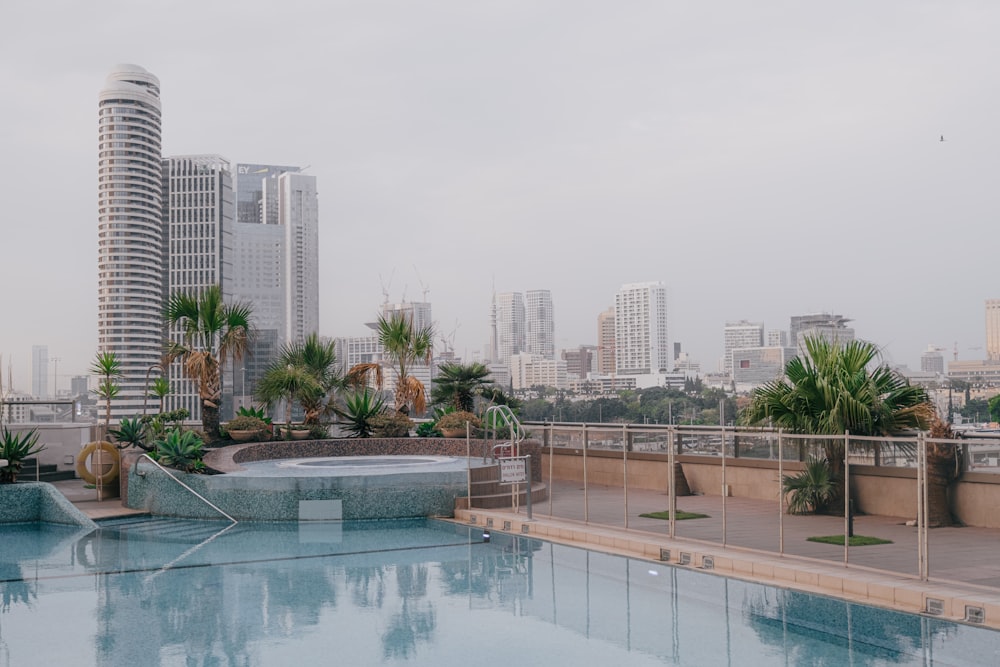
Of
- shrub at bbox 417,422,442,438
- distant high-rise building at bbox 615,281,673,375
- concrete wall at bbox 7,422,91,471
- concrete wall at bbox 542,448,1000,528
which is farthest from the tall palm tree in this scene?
distant high-rise building at bbox 615,281,673,375

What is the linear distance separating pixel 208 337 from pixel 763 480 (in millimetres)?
12411

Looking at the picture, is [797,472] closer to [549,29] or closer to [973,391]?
[549,29]

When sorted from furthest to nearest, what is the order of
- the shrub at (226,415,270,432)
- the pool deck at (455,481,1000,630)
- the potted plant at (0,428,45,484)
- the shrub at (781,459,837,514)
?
the shrub at (226,415,270,432) → the potted plant at (0,428,45,484) → the shrub at (781,459,837,514) → the pool deck at (455,481,1000,630)

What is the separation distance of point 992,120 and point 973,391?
50.2ft

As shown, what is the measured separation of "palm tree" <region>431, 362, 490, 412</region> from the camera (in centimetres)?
2317

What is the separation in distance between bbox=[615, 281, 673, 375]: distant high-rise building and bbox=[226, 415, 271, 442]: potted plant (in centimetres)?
8729

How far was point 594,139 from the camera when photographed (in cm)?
4734

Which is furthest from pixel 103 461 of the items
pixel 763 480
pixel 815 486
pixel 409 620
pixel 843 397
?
pixel 843 397

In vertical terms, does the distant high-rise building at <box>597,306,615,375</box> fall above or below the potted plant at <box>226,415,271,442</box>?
above

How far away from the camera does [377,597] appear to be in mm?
9188

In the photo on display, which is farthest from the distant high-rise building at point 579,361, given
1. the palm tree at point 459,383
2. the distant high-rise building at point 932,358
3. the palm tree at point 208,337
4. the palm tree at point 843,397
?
the palm tree at point 843,397

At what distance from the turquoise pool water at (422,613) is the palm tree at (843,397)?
3.54m

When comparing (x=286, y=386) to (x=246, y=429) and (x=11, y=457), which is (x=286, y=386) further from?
(x=11, y=457)

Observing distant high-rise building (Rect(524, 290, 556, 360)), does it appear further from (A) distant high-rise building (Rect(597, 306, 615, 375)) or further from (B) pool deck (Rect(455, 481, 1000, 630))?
(B) pool deck (Rect(455, 481, 1000, 630))
